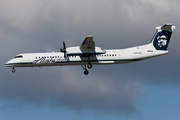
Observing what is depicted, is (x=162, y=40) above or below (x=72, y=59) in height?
above

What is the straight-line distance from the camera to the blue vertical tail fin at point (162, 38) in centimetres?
3966

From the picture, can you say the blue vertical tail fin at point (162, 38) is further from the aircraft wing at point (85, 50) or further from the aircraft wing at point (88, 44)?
the aircraft wing at point (88, 44)

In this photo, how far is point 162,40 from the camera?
39.8 m

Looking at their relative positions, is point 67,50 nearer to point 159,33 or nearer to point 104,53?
point 104,53

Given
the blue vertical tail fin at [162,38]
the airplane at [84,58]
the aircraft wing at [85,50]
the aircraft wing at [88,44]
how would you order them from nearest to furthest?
the aircraft wing at [88,44] < the aircraft wing at [85,50] < the airplane at [84,58] < the blue vertical tail fin at [162,38]

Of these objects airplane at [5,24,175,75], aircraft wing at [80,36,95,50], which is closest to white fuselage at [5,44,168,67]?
airplane at [5,24,175,75]

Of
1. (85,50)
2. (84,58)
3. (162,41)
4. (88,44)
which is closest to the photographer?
(88,44)

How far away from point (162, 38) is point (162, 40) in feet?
0.90

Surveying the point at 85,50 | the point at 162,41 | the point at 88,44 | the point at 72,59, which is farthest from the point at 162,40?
the point at 72,59

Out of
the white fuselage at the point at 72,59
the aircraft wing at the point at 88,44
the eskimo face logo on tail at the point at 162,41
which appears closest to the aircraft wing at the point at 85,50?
the aircraft wing at the point at 88,44

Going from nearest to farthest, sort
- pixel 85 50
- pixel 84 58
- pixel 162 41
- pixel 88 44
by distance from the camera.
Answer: pixel 88 44
pixel 85 50
pixel 84 58
pixel 162 41

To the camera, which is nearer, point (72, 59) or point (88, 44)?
point (88, 44)

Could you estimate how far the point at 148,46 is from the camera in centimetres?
3962

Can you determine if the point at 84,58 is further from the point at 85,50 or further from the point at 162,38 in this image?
the point at 162,38
